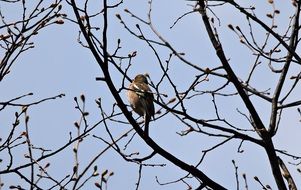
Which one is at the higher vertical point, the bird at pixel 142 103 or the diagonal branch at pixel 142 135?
the bird at pixel 142 103

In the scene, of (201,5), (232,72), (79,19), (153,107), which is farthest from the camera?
(153,107)

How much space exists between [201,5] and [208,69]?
0.66m

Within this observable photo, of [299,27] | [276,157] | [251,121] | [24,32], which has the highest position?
[299,27]

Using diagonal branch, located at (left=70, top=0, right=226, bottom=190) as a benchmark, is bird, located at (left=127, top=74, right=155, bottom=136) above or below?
above

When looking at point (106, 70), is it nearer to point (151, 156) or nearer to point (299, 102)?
point (151, 156)

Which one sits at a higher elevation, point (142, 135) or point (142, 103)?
point (142, 103)

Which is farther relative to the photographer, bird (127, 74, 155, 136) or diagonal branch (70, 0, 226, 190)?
bird (127, 74, 155, 136)

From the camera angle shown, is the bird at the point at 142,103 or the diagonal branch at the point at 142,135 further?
the bird at the point at 142,103

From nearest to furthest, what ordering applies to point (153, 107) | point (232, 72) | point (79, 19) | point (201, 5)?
point (79, 19), point (232, 72), point (201, 5), point (153, 107)

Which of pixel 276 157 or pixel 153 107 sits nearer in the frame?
pixel 276 157

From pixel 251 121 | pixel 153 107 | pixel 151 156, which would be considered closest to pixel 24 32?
pixel 151 156

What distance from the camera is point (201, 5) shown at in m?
5.66

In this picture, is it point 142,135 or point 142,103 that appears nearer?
point 142,135

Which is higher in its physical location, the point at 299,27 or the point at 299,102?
the point at 299,27
